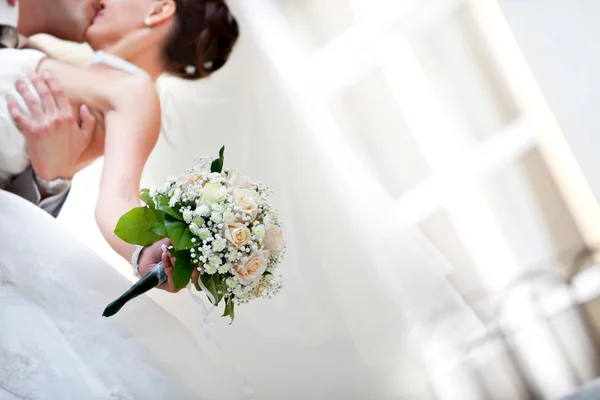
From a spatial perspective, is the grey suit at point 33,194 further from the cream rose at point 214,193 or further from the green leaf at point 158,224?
the cream rose at point 214,193

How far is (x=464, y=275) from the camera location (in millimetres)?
2695

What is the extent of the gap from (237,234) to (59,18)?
7.01 ft

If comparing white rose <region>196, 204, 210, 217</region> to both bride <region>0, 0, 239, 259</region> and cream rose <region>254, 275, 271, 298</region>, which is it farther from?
bride <region>0, 0, 239, 259</region>

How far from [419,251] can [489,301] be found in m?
0.38

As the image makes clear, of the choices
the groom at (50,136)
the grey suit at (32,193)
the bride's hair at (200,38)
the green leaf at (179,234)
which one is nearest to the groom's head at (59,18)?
the groom at (50,136)

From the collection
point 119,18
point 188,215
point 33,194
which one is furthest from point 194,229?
point 119,18

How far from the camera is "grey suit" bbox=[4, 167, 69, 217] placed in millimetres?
2924

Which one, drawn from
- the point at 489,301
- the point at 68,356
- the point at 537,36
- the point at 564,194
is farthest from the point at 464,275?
the point at 68,356

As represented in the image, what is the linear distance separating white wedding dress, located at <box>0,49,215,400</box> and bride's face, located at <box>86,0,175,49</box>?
3.10ft

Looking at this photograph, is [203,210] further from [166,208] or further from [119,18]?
[119,18]

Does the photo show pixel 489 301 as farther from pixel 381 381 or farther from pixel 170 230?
pixel 170 230

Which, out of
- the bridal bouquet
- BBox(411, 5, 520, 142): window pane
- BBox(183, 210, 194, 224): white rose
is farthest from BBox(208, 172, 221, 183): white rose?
BBox(411, 5, 520, 142): window pane

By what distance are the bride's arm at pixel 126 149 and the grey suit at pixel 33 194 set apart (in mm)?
216

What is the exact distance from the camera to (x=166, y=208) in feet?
5.80
